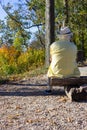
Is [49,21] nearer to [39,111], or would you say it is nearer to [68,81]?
[68,81]

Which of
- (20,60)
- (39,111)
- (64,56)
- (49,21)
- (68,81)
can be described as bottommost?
(20,60)

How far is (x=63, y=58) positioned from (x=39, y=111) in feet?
5.47

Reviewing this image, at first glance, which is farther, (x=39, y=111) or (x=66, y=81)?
(x=66, y=81)

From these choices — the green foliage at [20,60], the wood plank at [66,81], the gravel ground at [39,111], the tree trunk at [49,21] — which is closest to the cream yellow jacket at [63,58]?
the wood plank at [66,81]

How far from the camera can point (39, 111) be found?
25.6 ft

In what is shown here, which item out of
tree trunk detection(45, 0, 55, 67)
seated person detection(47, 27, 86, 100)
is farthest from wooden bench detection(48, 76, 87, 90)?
tree trunk detection(45, 0, 55, 67)

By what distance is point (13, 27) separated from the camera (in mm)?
37062

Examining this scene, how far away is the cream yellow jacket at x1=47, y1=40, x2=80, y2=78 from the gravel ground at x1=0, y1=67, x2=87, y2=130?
1.81ft

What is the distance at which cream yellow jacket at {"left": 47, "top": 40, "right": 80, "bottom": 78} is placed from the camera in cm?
902

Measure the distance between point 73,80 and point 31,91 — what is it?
1.67m

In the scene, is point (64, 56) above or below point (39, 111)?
above

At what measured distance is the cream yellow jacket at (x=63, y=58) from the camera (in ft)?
29.6

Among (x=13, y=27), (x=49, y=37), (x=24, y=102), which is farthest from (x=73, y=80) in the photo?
(x=13, y=27)

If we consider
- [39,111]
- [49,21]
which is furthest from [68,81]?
[49,21]
